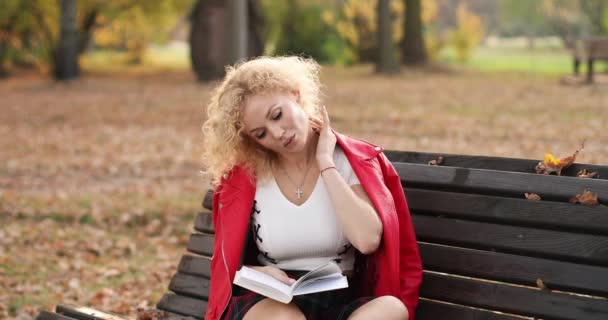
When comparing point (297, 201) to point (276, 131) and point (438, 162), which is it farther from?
point (438, 162)

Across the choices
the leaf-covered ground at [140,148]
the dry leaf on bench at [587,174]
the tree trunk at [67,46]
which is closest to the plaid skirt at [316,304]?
the dry leaf on bench at [587,174]

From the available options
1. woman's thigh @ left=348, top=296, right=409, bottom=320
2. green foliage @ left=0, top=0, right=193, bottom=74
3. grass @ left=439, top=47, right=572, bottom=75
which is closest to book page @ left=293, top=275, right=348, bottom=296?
woman's thigh @ left=348, top=296, right=409, bottom=320

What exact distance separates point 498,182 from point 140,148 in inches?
406

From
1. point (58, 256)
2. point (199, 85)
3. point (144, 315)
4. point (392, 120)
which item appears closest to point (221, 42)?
point (199, 85)

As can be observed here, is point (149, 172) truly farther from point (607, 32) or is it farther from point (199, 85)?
point (607, 32)

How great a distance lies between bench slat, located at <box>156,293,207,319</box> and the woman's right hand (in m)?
0.78

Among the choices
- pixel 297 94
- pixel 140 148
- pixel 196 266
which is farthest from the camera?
pixel 140 148

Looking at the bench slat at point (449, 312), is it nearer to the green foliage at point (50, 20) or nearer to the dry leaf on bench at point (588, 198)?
the dry leaf on bench at point (588, 198)

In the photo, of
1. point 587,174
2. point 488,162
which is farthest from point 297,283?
point 587,174

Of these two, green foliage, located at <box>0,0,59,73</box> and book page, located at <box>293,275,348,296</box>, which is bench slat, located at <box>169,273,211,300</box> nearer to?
book page, located at <box>293,275,348,296</box>

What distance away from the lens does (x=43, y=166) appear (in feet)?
39.0

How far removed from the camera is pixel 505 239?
10.9 ft

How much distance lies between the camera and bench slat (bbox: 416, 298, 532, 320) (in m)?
3.30

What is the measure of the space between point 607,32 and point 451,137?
1843cm
